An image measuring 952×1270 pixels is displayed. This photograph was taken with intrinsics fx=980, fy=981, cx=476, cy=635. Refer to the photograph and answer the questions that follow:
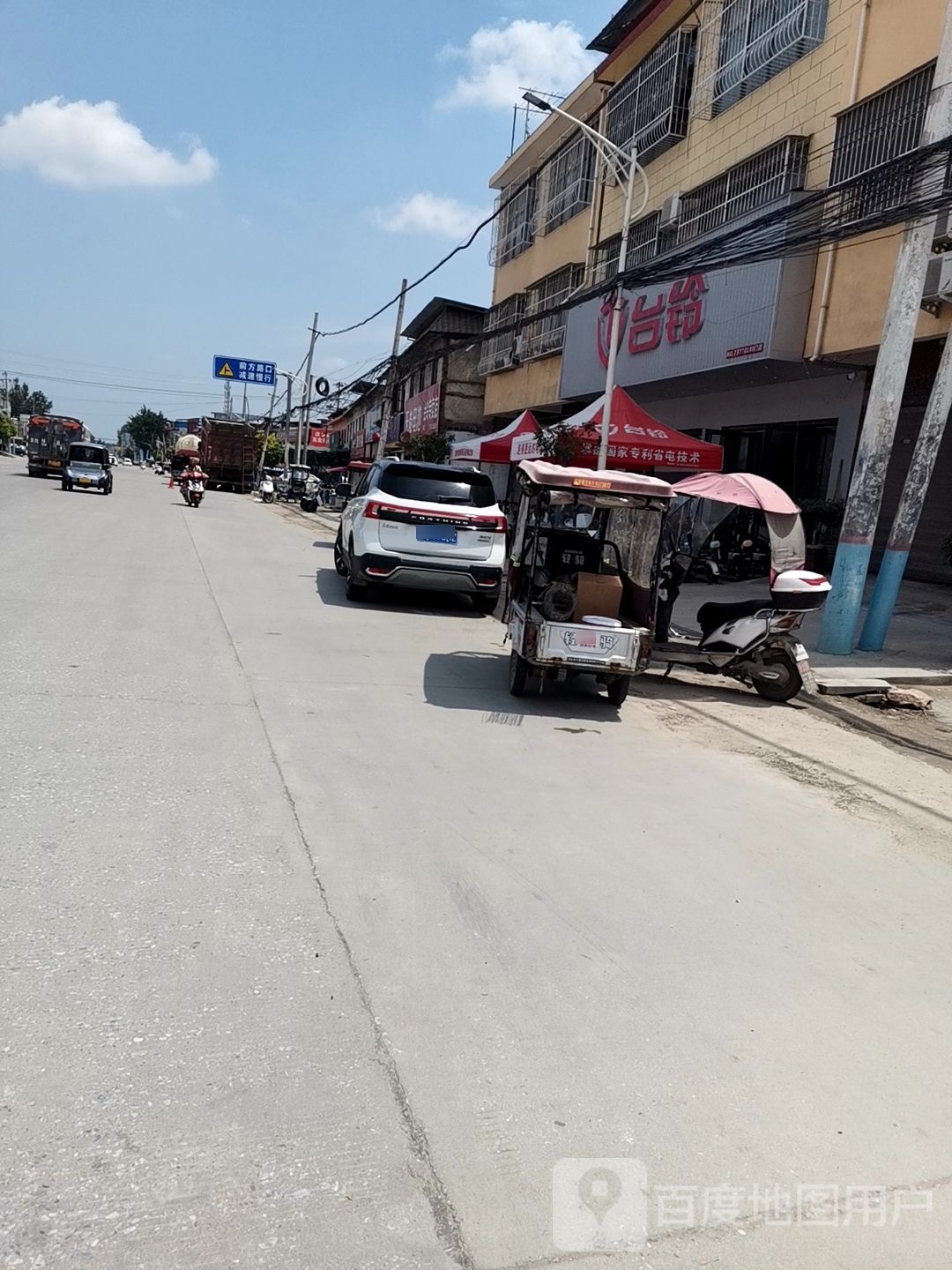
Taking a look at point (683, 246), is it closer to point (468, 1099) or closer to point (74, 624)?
point (74, 624)

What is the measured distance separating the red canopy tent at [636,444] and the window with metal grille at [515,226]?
1677 centimetres

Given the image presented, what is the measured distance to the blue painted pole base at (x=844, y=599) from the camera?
11.1 metres

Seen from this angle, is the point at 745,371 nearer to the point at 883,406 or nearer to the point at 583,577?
the point at 883,406

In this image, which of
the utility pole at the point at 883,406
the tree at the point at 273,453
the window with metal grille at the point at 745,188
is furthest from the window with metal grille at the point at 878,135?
the tree at the point at 273,453

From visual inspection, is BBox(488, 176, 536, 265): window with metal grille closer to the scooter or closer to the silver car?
the silver car

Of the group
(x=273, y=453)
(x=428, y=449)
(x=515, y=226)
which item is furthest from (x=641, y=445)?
(x=273, y=453)

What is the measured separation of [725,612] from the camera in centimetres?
965

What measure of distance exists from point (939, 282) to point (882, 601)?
4.23m

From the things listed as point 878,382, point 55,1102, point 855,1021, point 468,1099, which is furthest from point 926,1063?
point 878,382

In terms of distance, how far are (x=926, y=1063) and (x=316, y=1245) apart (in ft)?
7.03

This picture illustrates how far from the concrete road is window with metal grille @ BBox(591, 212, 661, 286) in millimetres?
17454

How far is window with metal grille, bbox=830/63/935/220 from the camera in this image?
1391cm

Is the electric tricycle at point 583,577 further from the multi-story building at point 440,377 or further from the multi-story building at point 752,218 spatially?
the multi-story building at point 440,377

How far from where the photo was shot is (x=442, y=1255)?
2.28 meters
